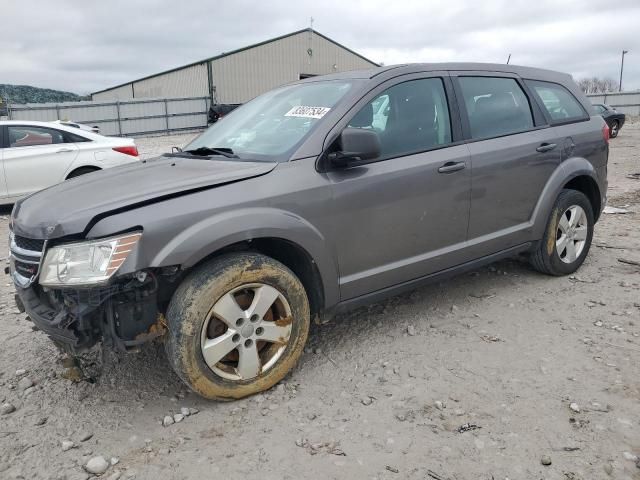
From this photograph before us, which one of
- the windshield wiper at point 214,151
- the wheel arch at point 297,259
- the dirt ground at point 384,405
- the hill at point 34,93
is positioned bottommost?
the dirt ground at point 384,405

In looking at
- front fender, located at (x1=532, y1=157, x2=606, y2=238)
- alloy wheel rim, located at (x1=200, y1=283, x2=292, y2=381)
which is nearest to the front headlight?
alloy wheel rim, located at (x1=200, y1=283, x2=292, y2=381)

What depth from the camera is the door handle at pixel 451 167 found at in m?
3.43

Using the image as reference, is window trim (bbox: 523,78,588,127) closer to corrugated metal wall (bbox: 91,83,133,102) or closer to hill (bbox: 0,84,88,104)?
corrugated metal wall (bbox: 91,83,133,102)

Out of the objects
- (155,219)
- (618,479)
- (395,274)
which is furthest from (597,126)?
(155,219)

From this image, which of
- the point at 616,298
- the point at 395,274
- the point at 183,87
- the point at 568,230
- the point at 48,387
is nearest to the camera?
the point at 48,387

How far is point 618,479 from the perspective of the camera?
2.16 meters

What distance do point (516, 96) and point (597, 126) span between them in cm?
97

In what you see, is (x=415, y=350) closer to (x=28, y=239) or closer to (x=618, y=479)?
(x=618, y=479)

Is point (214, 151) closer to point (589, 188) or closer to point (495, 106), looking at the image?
point (495, 106)

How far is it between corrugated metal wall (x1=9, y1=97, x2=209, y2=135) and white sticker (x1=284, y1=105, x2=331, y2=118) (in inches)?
971

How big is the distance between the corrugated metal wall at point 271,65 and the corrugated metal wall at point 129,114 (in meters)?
2.13

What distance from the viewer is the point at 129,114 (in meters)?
27.6

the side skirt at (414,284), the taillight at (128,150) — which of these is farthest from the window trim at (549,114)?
the taillight at (128,150)

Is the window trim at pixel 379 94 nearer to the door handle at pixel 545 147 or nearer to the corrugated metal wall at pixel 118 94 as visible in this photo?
the door handle at pixel 545 147
